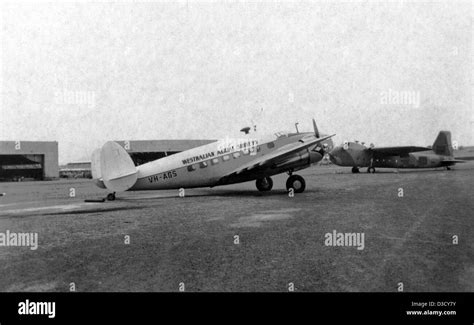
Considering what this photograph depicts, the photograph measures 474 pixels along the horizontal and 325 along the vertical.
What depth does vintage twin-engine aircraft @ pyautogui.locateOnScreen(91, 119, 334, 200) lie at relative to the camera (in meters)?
16.6

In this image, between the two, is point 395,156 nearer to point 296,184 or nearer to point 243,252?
point 296,184

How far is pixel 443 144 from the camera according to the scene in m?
42.3

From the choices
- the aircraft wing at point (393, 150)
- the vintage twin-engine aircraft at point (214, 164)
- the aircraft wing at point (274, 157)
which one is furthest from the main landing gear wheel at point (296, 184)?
the aircraft wing at point (393, 150)

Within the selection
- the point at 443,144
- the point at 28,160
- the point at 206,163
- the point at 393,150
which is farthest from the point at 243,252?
the point at 28,160

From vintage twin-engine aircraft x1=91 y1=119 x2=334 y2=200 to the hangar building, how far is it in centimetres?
6029

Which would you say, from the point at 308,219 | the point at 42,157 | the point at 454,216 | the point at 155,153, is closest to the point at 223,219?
the point at 308,219

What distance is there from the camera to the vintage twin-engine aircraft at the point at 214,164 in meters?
16.6

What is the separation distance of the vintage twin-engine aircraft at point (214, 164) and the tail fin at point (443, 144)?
31.0m

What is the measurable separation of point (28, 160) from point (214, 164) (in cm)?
6539

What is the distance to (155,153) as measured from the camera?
238 ft

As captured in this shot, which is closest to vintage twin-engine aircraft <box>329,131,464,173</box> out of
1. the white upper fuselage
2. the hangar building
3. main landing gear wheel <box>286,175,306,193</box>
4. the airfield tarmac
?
the white upper fuselage

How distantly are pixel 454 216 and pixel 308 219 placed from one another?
485 cm

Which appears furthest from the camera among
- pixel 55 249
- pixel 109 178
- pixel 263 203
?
pixel 109 178
